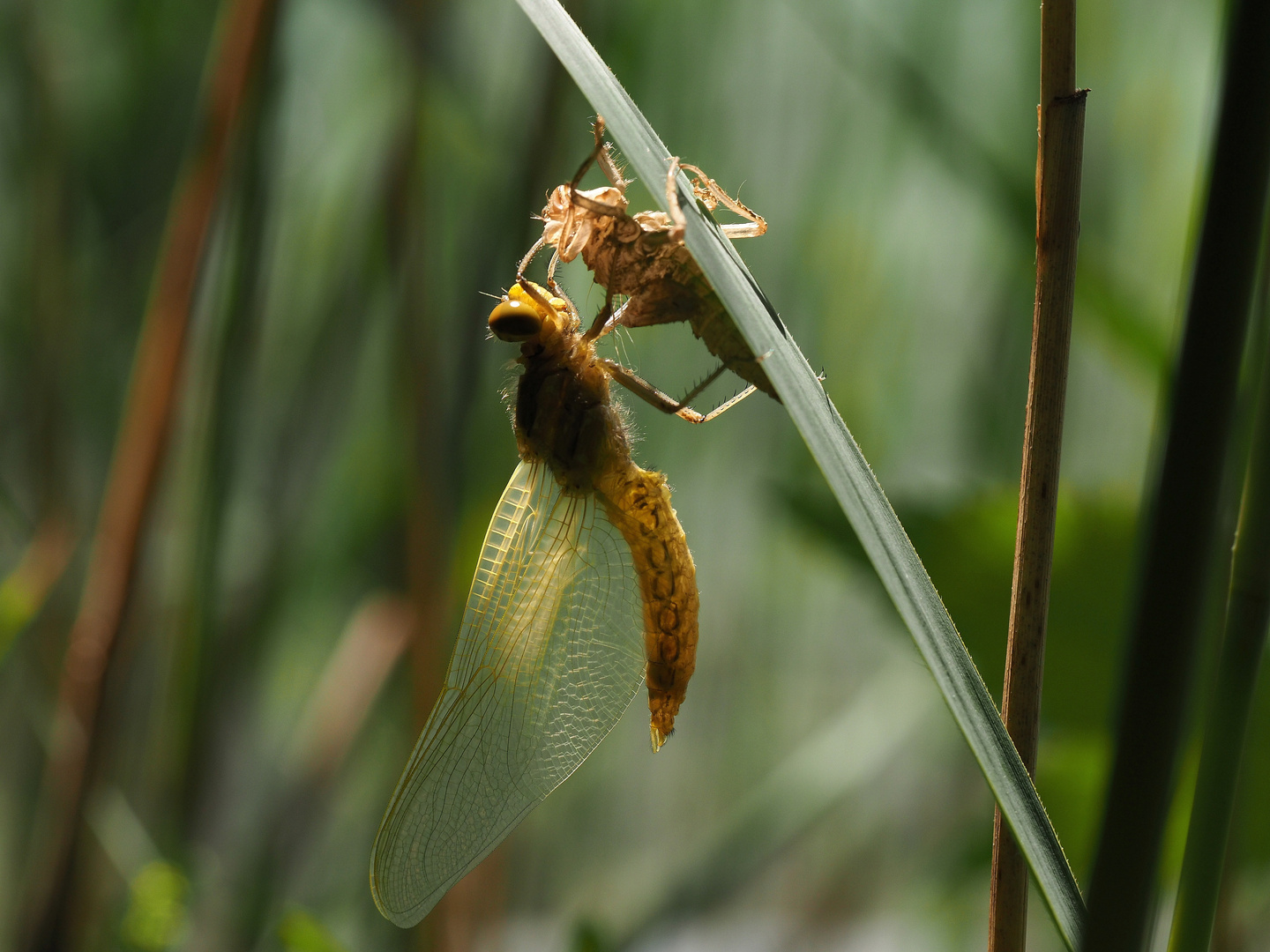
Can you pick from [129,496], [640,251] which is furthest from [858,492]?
[129,496]

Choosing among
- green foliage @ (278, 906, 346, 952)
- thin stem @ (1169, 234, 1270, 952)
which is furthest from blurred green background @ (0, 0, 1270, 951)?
thin stem @ (1169, 234, 1270, 952)

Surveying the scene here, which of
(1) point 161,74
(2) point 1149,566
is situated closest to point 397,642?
(1) point 161,74

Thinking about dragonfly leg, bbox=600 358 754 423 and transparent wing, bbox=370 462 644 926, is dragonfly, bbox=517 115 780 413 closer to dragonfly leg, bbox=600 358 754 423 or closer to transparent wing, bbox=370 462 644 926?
dragonfly leg, bbox=600 358 754 423

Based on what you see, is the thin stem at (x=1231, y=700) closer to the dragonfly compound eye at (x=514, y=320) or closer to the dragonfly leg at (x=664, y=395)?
the dragonfly leg at (x=664, y=395)

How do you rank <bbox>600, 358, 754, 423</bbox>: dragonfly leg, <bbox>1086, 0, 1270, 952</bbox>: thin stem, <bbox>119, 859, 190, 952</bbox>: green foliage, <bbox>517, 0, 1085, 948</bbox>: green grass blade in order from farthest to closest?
<bbox>119, 859, 190, 952</bbox>: green foliage
<bbox>600, 358, 754, 423</bbox>: dragonfly leg
<bbox>517, 0, 1085, 948</bbox>: green grass blade
<bbox>1086, 0, 1270, 952</bbox>: thin stem

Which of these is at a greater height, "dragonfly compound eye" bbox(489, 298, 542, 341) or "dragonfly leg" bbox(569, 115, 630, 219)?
"dragonfly leg" bbox(569, 115, 630, 219)

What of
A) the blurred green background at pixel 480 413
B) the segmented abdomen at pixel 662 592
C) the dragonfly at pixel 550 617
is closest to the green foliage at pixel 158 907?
the blurred green background at pixel 480 413

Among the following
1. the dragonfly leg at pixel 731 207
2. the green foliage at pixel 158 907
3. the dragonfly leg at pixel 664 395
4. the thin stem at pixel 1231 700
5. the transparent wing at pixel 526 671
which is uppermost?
the dragonfly leg at pixel 731 207

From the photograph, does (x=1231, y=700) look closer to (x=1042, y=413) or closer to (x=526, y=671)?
(x=1042, y=413)
